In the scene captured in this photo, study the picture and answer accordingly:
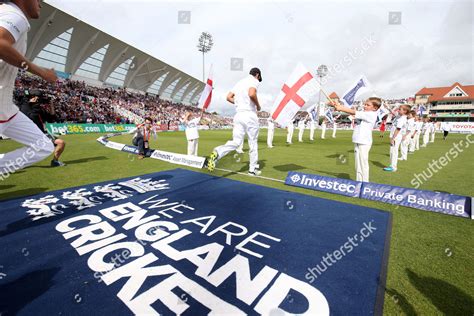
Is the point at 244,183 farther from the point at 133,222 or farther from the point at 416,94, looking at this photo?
the point at 416,94

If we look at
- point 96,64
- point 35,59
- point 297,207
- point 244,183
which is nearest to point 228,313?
point 297,207

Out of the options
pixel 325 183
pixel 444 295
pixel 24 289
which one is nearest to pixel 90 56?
pixel 325 183

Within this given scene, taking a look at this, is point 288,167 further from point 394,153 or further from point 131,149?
point 131,149

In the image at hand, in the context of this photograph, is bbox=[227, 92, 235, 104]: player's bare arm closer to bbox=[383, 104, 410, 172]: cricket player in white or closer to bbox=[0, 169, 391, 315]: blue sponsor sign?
bbox=[0, 169, 391, 315]: blue sponsor sign

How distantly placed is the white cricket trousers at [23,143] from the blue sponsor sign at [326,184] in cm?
489

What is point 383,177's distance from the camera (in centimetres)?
660

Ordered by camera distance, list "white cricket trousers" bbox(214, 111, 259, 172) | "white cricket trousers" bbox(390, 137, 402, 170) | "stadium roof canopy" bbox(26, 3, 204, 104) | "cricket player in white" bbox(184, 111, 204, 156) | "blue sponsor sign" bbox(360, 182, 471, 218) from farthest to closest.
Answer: "stadium roof canopy" bbox(26, 3, 204, 104)
"cricket player in white" bbox(184, 111, 204, 156)
"white cricket trousers" bbox(390, 137, 402, 170)
"white cricket trousers" bbox(214, 111, 259, 172)
"blue sponsor sign" bbox(360, 182, 471, 218)

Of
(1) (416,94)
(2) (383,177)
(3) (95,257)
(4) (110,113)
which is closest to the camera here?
(3) (95,257)

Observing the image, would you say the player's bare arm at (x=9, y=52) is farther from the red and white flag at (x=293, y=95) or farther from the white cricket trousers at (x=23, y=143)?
the red and white flag at (x=293, y=95)

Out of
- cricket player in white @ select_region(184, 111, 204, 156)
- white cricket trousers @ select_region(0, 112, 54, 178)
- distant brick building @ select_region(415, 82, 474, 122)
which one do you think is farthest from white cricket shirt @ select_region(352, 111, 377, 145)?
distant brick building @ select_region(415, 82, 474, 122)

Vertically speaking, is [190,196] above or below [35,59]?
below

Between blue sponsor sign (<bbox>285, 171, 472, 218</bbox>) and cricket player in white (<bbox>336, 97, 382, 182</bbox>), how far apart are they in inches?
25.5

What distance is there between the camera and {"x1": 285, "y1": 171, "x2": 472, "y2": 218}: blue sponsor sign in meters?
3.79

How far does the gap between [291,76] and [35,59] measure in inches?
1684
